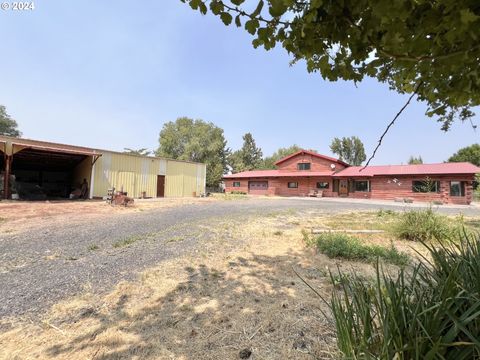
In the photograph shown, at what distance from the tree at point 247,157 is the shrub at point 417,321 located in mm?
48835

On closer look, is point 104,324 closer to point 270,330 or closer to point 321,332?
point 270,330

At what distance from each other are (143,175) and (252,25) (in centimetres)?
2217

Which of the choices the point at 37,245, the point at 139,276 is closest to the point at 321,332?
the point at 139,276

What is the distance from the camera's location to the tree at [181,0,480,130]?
1653 mm

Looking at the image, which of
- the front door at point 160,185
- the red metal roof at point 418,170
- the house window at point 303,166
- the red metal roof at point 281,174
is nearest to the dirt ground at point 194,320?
the red metal roof at point 418,170

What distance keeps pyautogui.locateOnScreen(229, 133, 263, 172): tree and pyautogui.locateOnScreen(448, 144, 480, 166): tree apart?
115 feet

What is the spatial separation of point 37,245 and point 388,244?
26.9 ft

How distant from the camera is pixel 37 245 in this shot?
5.62m

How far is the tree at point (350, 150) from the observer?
2249 inches

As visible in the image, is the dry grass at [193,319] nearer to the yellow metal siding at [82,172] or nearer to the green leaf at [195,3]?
the green leaf at [195,3]

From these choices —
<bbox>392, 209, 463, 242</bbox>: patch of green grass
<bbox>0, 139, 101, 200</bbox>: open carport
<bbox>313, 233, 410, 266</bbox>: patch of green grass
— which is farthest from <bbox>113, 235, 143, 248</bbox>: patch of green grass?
<bbox>0, 139, 101, 200</bbox>: open carport

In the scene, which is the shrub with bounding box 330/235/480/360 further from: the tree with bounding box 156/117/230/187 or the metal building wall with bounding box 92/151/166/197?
the tree with bounding box 156/117/230/187

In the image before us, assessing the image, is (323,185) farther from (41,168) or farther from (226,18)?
(41,168)

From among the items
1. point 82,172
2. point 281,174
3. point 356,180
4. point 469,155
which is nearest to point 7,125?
point 82,172
